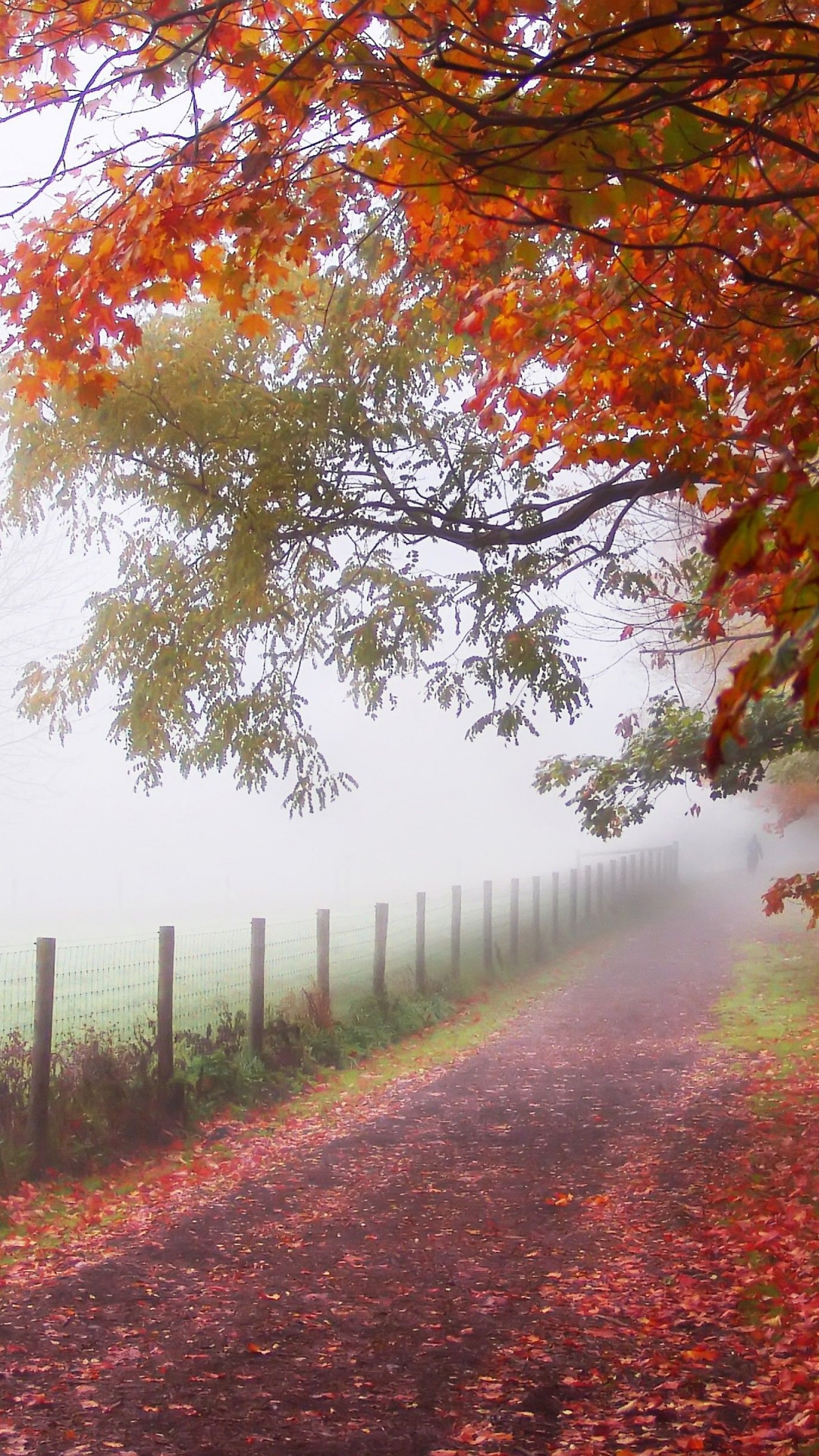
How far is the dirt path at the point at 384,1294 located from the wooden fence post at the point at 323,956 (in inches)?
102

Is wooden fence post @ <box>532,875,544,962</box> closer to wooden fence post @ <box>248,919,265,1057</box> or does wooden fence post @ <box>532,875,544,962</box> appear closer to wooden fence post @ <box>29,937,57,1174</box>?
wooden fence post @ <box>248,919,265,1057</box>

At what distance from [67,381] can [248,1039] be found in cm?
689

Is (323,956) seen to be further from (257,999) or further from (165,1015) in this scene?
(165,1015)

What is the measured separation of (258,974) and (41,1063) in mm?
3313

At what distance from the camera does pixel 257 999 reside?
435 inches

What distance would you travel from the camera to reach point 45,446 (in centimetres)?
905

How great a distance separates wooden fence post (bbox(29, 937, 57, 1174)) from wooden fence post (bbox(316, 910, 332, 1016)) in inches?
193

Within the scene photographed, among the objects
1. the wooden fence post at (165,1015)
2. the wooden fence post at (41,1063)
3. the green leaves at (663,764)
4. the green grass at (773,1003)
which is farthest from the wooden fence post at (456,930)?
the wooden fence post at (41,1063)

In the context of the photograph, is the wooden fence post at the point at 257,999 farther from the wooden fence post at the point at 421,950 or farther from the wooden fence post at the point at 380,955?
the wooden fence post at the point at 421,950

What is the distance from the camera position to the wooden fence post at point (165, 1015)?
368 inches

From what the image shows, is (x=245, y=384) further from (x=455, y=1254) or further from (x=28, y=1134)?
(x=455, y=1254)

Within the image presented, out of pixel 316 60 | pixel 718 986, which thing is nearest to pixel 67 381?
pixel 316 60

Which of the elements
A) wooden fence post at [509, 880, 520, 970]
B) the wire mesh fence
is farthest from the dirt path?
wooden fence post at [509, 880, 520, 970]

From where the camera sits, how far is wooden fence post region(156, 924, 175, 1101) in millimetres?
9344
